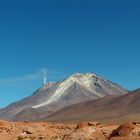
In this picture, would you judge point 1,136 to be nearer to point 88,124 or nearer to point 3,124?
point 3,124

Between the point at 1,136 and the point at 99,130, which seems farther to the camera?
the point at 1,136

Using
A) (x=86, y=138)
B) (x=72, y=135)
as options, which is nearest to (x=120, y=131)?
(x=86, y=138)

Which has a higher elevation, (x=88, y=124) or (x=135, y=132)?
(x=88, y=124)

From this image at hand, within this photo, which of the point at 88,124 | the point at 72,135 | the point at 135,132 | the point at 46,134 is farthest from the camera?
the point at 46,134

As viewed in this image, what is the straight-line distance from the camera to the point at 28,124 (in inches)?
2891

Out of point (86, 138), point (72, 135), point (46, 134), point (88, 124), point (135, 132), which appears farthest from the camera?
point (46, 134)

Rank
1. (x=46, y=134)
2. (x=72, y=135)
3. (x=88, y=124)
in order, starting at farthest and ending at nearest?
(x=46, y=134) → (x=88, y=124) → (x=72, y=135)

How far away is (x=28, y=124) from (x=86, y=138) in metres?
19.1

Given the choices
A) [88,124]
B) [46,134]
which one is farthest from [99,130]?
[46,134]

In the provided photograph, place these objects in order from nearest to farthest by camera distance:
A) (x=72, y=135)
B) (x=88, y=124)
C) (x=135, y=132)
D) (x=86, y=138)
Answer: (x=135, y=132)
(x=86, y=138)
(x=72, y=135)
(x=88, y=124)

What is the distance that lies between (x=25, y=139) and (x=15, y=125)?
7.21m

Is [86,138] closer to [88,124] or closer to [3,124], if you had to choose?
[88,124]

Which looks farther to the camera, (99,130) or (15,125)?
(15,125)

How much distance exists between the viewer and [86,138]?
56.4m
